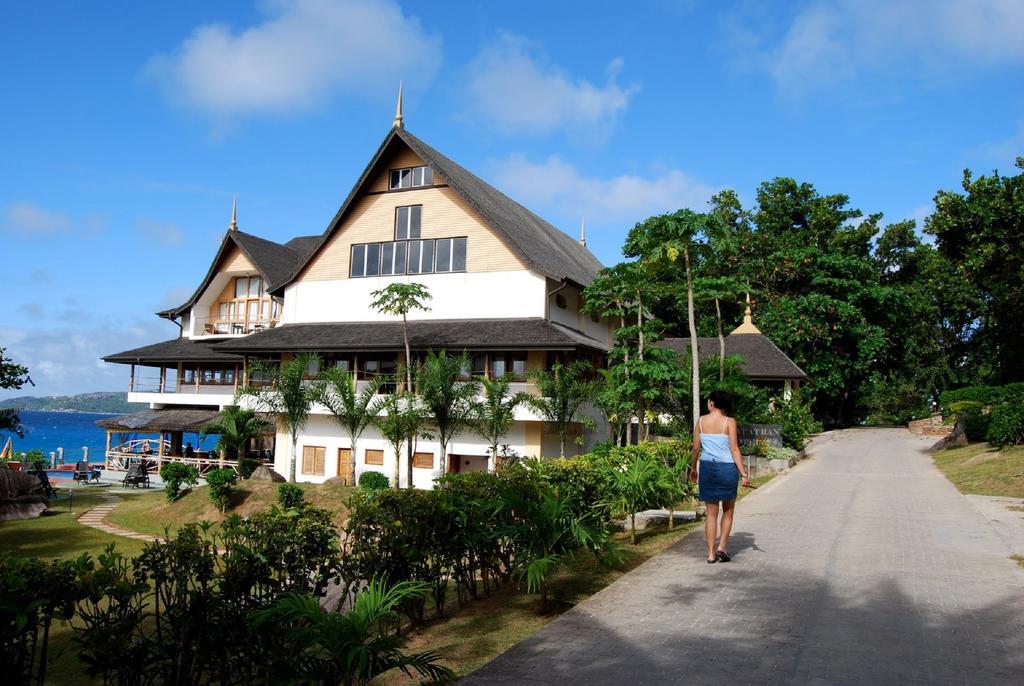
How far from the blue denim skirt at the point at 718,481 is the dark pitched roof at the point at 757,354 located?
28.0m

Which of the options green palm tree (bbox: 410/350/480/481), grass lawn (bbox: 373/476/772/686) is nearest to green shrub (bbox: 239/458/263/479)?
green palm tree (bbox: 410/350/480/481)

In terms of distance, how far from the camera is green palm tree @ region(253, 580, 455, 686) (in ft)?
15.6

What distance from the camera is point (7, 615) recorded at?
489 cm

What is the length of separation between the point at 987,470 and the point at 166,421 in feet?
111

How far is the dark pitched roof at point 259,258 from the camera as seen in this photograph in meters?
36.6

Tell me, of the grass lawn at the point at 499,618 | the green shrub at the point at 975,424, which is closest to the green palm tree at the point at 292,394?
the grass lawn at the point at 499,618

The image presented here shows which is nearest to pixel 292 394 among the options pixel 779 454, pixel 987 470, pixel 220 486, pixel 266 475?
pixel 266 475

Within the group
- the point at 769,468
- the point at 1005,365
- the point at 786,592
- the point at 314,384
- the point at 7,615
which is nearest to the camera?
the point at 7,615

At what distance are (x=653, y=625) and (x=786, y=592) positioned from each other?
199 cm

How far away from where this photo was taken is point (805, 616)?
6629 millimetres

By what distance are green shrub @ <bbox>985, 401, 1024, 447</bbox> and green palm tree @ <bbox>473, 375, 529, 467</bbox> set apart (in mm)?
14669

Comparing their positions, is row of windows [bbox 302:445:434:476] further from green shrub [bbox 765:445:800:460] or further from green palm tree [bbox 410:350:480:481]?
green shrub [bbox 765:445:800:460]

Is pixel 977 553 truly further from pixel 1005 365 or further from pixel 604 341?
pixel 1005 365

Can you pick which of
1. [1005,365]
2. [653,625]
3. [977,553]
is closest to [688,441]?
[977,553]
